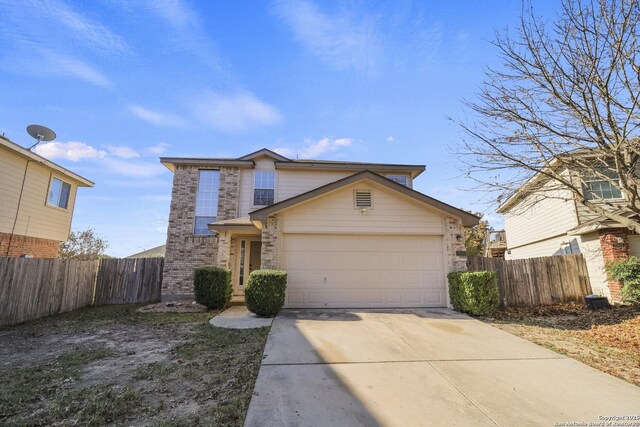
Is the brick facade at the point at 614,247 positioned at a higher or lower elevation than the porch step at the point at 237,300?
higher

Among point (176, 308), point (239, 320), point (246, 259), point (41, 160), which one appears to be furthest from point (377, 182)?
point (41, 160)

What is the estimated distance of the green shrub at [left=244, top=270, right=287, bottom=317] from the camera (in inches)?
314

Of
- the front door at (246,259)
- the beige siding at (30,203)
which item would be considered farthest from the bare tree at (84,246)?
the front door at (246,259)

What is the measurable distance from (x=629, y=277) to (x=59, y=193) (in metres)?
24.2

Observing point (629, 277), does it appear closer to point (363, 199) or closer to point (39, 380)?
point (363, 199)

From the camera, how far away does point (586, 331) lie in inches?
274

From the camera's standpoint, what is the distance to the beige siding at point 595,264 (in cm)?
1052

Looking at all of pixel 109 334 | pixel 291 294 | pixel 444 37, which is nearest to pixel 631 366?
pixel 291 294

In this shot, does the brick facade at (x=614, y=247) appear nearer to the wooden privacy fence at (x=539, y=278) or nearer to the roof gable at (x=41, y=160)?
the wooden privacy fence at (x=539, y=278)

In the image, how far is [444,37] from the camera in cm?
777

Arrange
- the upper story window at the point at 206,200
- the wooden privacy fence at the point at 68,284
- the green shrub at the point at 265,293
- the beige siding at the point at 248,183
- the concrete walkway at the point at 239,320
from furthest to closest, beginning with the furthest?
the beige siding at the point at 248,183
the upper story window at the point at 206,200
the green shrub at the point at 265,293
the wooden privacy fence at the point at 68,284
the concrete walkway at the point at 239,320

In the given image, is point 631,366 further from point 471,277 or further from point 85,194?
point 85,194

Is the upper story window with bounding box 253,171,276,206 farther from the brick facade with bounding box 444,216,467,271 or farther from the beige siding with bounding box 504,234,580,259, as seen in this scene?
the beige siding with bounding box 504,234,580,259

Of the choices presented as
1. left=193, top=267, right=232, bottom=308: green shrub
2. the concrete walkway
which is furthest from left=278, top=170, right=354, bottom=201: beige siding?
the concrete walkway
